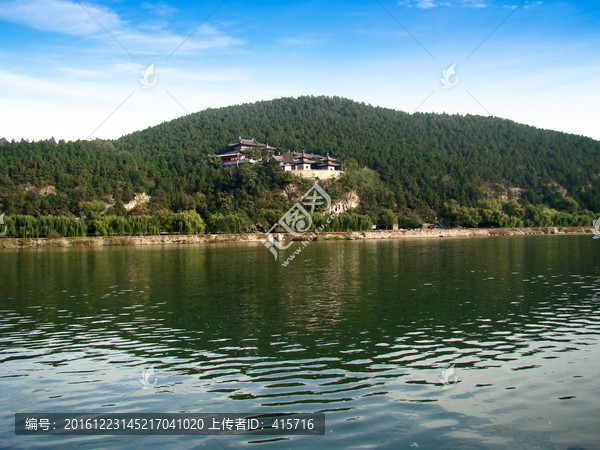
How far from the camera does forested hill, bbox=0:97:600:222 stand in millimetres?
88750

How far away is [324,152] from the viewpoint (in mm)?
125812

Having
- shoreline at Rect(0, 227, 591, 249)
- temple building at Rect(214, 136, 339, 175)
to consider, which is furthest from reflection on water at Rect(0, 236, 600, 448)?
temple building at Rect(214, 136, 339, 175)

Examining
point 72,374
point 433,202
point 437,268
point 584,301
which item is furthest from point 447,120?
point 72,374

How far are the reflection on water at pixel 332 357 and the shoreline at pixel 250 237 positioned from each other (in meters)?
42.5

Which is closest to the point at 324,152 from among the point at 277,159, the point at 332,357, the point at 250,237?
the point at 277,159

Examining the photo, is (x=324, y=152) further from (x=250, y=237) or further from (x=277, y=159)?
(x=250, y=237)

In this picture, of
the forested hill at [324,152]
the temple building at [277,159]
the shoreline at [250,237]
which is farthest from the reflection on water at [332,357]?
the temple building at [277,159]

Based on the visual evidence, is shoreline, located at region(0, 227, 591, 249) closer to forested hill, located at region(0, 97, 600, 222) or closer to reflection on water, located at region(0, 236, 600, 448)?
forested hill, located at region(0, 97, 600, 222)

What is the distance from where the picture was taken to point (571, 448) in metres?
6.70

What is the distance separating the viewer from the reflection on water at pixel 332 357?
24.4ft

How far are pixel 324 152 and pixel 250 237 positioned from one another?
58.9 m

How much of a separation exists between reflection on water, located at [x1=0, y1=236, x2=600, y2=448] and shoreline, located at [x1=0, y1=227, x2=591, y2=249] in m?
42.5

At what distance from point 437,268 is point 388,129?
125 m

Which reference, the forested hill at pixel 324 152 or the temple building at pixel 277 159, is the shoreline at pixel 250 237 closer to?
the forested hill at pixel 324 152
